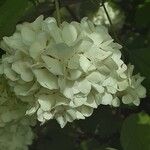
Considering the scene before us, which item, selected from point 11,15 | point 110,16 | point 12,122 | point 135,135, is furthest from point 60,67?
point 110,16

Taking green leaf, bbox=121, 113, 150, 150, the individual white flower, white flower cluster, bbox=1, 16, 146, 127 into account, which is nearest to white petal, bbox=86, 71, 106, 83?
white flower cluster, bbox=1, 16, 146, 127

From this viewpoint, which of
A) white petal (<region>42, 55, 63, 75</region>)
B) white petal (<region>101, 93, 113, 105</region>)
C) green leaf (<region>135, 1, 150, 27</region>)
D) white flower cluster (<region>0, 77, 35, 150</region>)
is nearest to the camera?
white petal (<region>42, 55, 63, 75</region>)

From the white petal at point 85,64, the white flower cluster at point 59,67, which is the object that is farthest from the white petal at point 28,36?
the white petal at point 85,64

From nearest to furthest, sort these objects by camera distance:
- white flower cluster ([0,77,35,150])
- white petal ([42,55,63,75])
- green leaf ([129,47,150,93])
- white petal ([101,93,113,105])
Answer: white petal ([42,55,63,75]), white petal ([101,93,113,105]), white flower cluster ([0,77,35,150]), green leaf ([129,47,150,93])

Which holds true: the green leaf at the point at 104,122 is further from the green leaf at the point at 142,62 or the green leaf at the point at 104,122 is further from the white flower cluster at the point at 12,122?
the green leaf at the point at 142,62

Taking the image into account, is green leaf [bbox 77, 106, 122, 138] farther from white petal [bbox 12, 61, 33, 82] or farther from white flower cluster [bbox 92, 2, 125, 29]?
white petal [bbox 12, 61, 33, 82]

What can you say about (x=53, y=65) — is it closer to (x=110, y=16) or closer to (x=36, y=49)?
(x=36, y=49)

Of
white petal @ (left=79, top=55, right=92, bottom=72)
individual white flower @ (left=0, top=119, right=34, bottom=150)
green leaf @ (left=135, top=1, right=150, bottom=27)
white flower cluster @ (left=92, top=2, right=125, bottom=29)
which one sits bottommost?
white flower cluster @ (left=92, top=2, right=125, bottom=29)

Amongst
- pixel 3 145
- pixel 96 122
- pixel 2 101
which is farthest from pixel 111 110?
pixel 2 101
